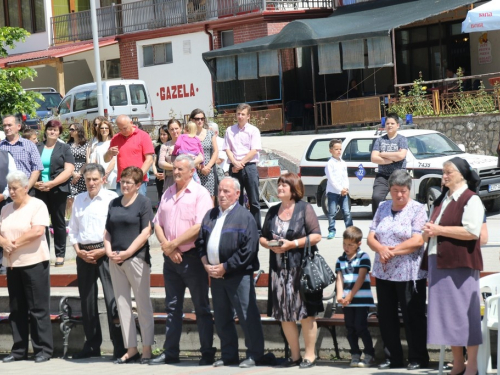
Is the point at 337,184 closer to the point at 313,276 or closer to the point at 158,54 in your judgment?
the point at 313,276

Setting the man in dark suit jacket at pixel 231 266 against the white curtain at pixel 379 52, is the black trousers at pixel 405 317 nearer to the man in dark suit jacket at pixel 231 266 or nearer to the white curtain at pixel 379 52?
the man in dark suit jacket at pixel 231 266

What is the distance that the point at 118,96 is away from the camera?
30484 mm

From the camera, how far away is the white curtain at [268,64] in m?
29.4

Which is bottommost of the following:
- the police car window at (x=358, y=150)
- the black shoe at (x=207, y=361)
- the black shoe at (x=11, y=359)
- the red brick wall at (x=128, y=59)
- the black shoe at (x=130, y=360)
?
the black shoe at (x=11, y=359)

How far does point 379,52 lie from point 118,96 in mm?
8458

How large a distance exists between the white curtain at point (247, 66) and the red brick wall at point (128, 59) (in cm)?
726

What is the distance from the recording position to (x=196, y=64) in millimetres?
34312

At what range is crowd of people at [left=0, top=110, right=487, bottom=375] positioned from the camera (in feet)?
27.7

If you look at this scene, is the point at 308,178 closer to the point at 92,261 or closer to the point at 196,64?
the point at 92,261

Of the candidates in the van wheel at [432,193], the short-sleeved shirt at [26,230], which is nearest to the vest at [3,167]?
the short-sleeved shirt at [26,230]

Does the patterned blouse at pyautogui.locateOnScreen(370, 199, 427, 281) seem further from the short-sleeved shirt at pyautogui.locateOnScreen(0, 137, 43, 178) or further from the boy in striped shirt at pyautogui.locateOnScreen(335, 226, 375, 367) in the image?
the short-sleeved shirt at pyautogui.locateOnScreen(0, 137, 43, 178)

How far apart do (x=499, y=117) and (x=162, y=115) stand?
52.5 ft

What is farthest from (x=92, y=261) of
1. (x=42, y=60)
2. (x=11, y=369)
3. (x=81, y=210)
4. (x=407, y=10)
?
(x=42, y=60)

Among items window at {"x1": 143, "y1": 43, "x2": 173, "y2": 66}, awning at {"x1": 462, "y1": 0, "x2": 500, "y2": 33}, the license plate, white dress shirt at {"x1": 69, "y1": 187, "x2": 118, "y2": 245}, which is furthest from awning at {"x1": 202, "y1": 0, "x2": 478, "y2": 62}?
white dress shirt at {"x1": 69, "y1": 187, "x2": 118, "y2": 245}
